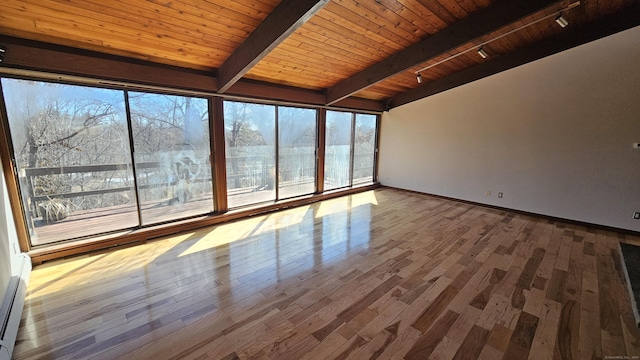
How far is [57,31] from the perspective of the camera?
2.36 m

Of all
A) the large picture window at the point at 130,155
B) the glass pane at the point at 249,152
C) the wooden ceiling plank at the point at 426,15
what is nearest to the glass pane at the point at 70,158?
the large picture window at the point at 130,155

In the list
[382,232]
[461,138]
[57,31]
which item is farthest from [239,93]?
→ [461,138]

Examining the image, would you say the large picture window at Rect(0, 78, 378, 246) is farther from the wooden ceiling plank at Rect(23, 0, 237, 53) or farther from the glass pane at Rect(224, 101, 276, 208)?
the wooden ceiling plank at Rect(23, 0, 237, 53)

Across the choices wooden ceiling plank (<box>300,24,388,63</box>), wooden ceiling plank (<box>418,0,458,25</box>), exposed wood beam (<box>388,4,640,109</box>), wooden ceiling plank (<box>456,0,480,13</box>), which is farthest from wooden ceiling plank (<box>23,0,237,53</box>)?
exposed wood beam (<box>388,4,640,109</box>)

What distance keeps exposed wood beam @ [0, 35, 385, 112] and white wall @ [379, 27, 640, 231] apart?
157 inches

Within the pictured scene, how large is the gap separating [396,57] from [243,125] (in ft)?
8.67

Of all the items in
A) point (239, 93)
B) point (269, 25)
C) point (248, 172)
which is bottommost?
point (248, 172)

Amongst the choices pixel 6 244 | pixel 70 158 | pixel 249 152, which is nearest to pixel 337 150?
pixel 249 152

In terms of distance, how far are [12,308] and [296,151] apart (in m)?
4.00

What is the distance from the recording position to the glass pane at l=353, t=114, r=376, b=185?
6484 millimetres

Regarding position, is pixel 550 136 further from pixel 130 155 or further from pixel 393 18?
pixel 130 155

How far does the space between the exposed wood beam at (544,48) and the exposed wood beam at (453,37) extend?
1.90 m

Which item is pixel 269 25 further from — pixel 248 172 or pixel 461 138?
pixel 461 138

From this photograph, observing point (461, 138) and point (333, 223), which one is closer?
point (333, 223)
